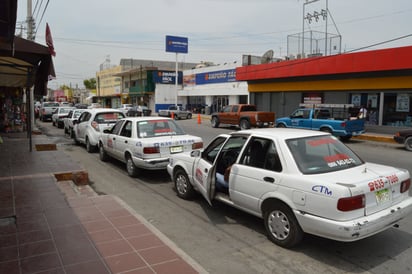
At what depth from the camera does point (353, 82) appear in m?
21.4

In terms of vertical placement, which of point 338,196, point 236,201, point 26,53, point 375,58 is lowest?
point 236,201

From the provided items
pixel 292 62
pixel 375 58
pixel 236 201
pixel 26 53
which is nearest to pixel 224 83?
pixel 292 62

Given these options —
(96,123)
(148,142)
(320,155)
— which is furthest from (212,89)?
(320,155)

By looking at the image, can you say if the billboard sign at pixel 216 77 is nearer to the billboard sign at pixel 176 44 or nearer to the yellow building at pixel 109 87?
the billboard sign at pixel 176 44

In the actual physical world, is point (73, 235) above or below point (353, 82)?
below

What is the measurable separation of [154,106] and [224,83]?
696 inches

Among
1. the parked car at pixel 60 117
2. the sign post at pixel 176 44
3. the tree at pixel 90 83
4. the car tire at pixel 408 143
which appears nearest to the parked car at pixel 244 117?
the car tire at pixel 408 143

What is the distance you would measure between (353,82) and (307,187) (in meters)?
19.3

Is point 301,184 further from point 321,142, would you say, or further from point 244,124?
point 244,124

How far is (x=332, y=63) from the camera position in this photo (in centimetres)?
2202

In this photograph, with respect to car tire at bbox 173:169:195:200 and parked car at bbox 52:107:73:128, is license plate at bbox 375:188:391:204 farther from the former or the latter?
parked car at bbox 52:107:73:128

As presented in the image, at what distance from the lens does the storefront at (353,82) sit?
19016 mm

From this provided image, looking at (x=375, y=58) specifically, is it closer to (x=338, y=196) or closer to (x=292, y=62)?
(x=292, y=62)

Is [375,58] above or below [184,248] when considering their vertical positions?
above
